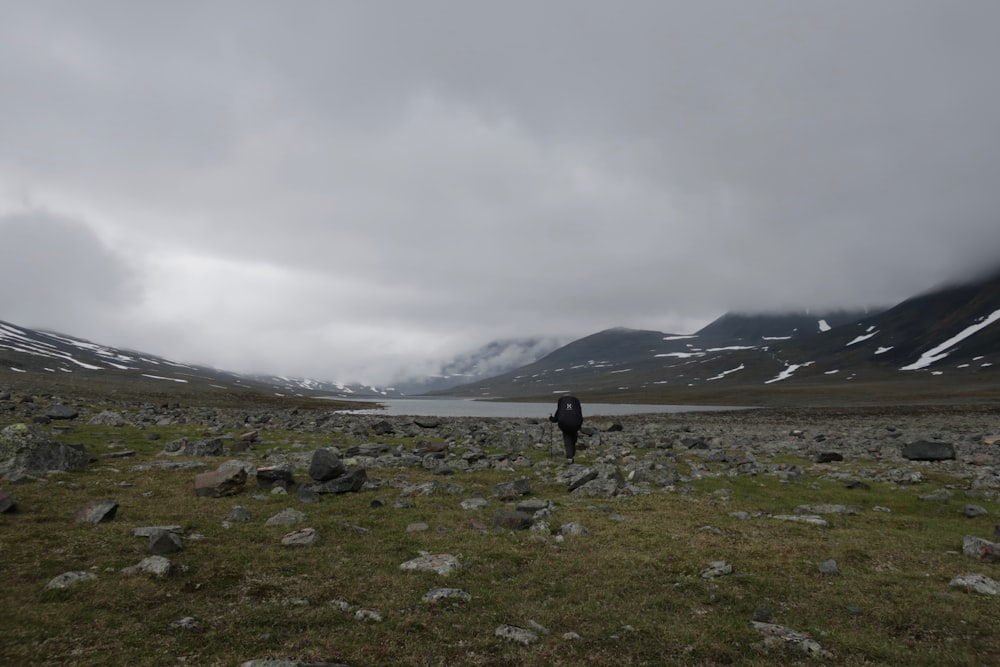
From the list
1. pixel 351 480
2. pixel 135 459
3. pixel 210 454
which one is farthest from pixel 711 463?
pixel 135 459

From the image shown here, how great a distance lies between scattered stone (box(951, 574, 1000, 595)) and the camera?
11.1m

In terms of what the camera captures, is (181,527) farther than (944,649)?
Yes

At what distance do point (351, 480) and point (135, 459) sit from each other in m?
12.8

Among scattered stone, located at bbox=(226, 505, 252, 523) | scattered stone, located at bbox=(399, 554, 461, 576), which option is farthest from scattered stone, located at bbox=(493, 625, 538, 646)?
scattered stone, located at bbox=(226, 505, 252, 523)

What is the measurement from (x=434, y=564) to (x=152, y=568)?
5958 mm

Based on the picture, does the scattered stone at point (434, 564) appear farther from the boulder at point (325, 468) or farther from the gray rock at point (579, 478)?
the gray rock at point (579, 478)

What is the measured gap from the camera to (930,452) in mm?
31688

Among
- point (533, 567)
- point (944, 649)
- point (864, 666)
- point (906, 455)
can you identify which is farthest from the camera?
point (906, 455)

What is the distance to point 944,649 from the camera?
8.72m

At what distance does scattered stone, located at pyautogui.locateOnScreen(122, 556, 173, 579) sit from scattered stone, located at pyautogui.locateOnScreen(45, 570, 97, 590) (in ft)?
1.97

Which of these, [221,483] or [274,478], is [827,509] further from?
[221,483]

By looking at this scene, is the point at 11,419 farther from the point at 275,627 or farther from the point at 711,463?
A: the point at 711,463

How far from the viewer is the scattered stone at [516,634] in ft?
28.7

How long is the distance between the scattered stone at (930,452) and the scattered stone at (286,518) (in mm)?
35489
